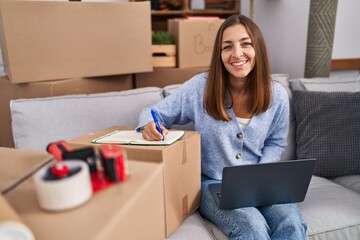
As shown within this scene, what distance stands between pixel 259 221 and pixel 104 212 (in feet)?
2.38

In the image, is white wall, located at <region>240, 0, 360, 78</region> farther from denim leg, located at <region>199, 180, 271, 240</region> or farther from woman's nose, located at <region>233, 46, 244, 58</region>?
denim leg, located at <region>199, 180, 271, 240</region>

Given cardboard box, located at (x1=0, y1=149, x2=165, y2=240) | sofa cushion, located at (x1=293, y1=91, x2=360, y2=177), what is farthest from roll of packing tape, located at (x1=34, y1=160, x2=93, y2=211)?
sofa cushion, located at (x1=293, y1=91, x2=360, y2=177)

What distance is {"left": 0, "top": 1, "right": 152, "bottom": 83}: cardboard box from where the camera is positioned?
130 centimetres

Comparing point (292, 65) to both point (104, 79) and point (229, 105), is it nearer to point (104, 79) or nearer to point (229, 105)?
point (229, 105)

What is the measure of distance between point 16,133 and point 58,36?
445mm

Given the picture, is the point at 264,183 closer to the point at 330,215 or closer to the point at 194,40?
the point at 330,215

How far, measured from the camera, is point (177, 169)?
95 centimetres

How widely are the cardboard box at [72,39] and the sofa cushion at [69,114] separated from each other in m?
0.16

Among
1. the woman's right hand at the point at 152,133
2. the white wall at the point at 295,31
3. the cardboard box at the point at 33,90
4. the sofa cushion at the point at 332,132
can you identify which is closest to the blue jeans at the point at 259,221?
the woman's right hand at the point at 152,133

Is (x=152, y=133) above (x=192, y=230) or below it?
above

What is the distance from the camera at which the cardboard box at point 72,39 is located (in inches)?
51.2

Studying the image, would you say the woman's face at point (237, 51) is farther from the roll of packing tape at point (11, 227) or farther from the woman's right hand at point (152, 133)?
the roll of packing tape at point (11, 227)

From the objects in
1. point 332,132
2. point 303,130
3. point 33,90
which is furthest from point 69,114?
point 332,132

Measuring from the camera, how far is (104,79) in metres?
1.61
